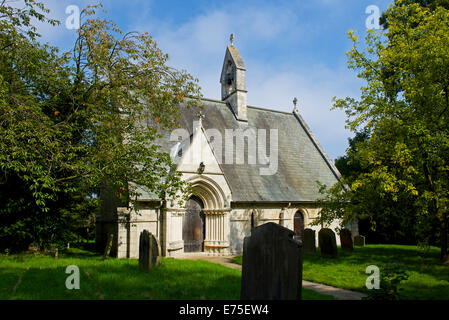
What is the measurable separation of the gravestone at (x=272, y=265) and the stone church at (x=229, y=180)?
7.20 meters

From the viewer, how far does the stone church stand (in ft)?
52.0

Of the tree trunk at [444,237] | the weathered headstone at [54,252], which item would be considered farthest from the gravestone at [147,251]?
the tree trunk at [444,237]

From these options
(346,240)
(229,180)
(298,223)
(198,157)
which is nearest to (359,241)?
(298,223)

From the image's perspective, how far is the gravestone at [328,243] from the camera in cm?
1391

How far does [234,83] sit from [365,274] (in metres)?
16.3

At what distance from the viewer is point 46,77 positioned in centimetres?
1191

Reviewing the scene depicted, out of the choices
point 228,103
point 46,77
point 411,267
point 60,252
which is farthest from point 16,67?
point 411,267

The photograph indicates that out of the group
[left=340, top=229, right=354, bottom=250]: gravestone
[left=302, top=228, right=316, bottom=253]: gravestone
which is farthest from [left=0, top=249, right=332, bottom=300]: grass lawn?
[left=340, top=229, right=354, bottom=250]: gravestone

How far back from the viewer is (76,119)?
13.8m

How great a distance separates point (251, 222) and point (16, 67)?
42.5 ft

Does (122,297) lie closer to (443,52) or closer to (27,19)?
(27,19)

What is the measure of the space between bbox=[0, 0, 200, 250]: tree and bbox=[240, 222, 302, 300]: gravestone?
22.8 feet

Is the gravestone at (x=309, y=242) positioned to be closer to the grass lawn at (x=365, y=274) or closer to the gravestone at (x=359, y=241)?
the grass lawn at (x=365, y=274)

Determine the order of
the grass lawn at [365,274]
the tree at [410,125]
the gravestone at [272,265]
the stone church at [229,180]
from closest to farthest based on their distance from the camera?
the gravestone at [272,265] → the grass lawn at [365,274] → the tree at [410,125] → the stone church at [229,180]
